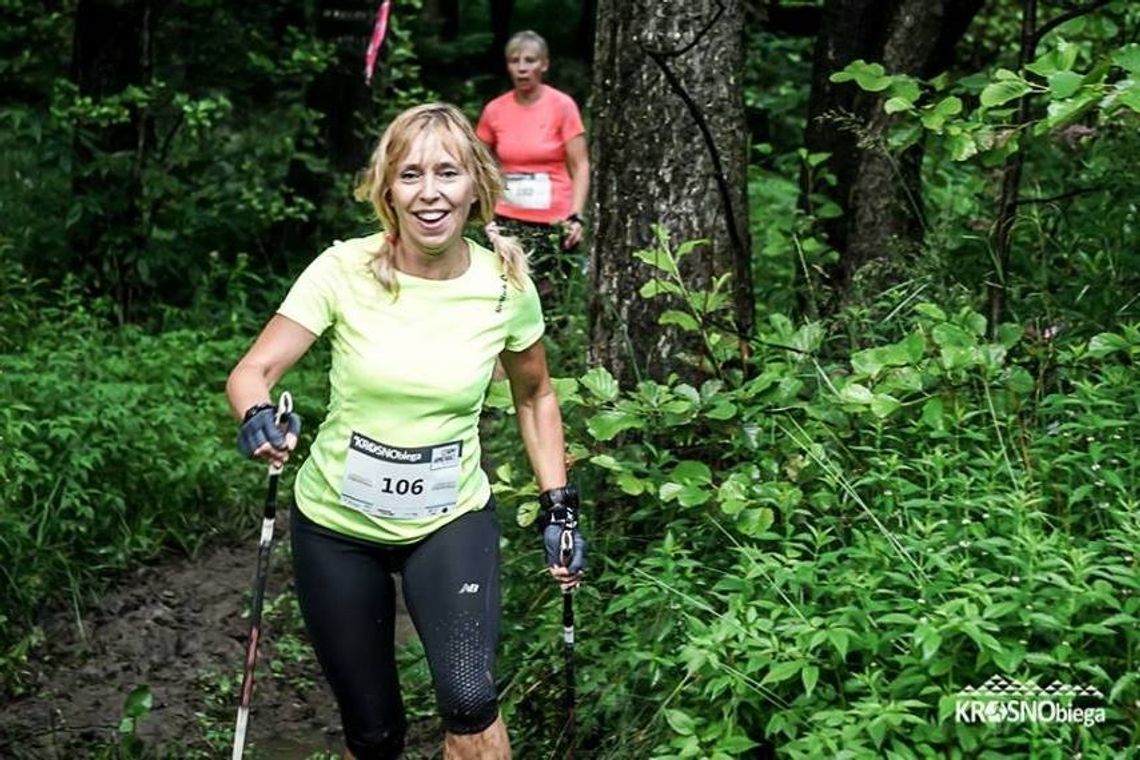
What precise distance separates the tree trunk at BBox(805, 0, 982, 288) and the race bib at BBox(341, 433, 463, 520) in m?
3.50

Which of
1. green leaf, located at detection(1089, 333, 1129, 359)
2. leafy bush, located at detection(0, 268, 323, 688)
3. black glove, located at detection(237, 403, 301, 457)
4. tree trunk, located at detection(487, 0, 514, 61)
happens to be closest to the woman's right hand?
black glove, located at detection(237, 403, 301, 457)

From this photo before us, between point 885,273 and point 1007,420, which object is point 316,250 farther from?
point 1007,420

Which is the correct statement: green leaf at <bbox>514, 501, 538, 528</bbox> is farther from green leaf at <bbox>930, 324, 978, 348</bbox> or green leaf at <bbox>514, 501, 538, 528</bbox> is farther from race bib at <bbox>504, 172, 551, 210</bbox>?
race bib at <bbox>504, 172, 551, 210</bbox>

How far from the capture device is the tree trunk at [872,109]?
8.75 metres

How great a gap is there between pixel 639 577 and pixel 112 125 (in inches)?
293

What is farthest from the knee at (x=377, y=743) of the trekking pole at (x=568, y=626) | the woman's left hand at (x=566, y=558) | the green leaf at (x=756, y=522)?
the green leaf at (x=756, y=522)

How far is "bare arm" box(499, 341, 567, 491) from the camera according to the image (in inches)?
216

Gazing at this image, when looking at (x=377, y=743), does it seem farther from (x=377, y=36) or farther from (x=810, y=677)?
(x=377, y=36)

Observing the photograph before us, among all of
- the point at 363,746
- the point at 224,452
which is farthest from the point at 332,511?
the point at 224,452

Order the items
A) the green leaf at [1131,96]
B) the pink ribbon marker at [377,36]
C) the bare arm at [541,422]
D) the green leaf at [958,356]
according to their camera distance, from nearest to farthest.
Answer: the green leaf at [1131,96]
the bare arm at [541,422]
the green leaf at [958,356]
the pink ribbon marker at [377,36]

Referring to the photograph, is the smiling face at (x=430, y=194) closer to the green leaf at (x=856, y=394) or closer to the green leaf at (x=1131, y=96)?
the green leaf at (x=856, y=394)

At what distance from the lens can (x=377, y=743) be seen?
17.4 ft

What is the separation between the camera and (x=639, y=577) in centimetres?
592

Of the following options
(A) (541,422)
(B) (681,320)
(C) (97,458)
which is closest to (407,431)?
(A) (541,422)
